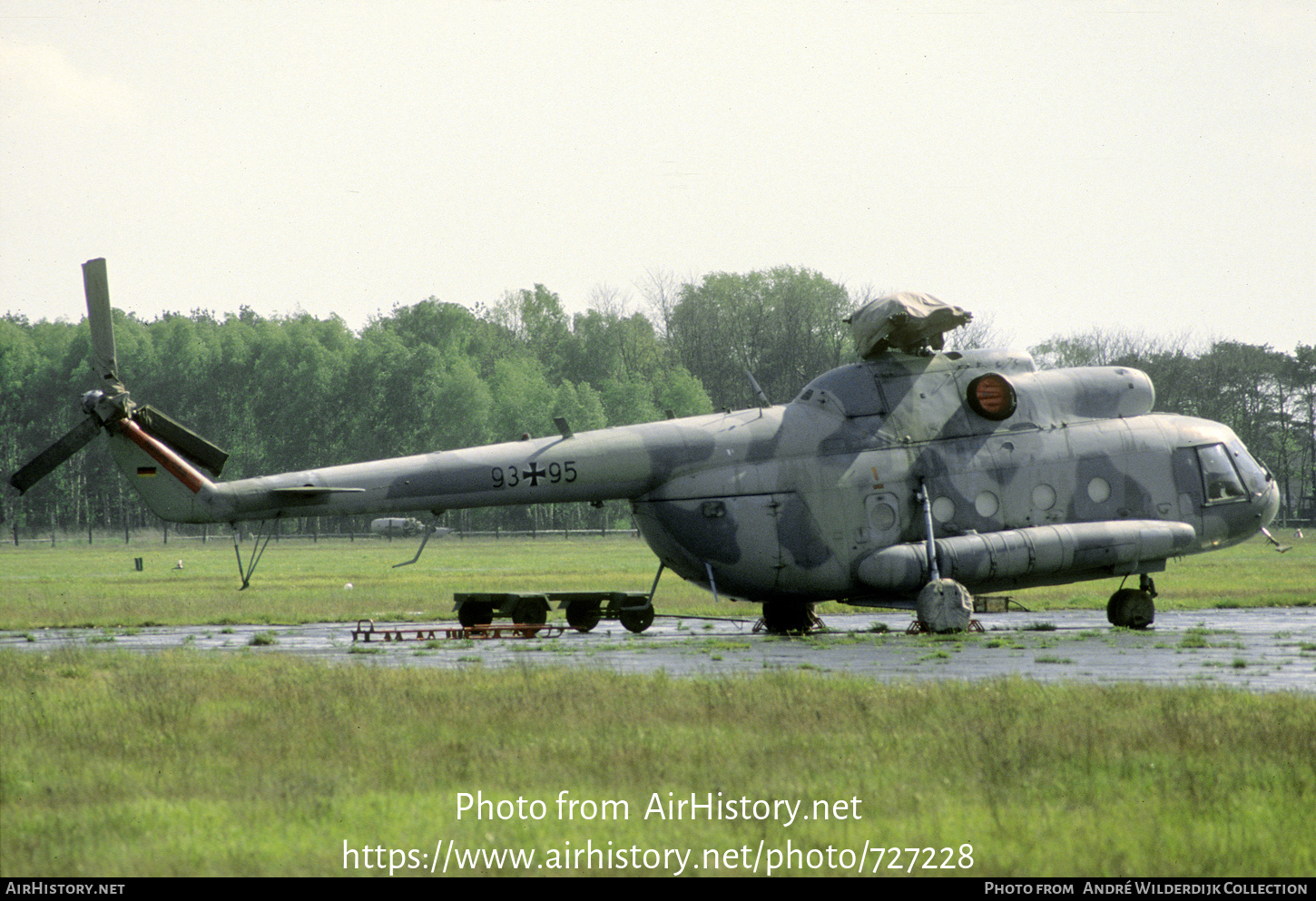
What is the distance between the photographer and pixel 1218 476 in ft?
89.9

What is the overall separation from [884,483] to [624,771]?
14881 mm

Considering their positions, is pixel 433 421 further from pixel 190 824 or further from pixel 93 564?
pixel 190 824

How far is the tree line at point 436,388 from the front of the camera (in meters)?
118

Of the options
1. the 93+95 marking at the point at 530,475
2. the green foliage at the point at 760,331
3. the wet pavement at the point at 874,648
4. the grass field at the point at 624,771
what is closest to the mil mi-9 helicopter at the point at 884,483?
the 93+95 marking at the point at 530,475

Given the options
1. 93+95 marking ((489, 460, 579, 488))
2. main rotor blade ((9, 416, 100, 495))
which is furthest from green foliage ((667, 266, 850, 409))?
main rotor blade ((9, 416, 100, 495))

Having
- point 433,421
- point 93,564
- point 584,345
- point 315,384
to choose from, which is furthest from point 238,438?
point 93,564

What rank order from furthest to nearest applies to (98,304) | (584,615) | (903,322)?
(584,615) < (903,322) < (98,304)

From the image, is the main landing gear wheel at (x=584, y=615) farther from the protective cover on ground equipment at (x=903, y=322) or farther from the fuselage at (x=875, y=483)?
the protective cover on ground equipment at (x=903, y=322)

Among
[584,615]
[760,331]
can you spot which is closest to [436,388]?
[760,331]

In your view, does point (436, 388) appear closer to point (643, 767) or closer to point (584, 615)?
point (584, 615)

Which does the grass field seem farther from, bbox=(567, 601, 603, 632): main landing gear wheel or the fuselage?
bbox=(567, 601, 603, 632): main landing gear wheel

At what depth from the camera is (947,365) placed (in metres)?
26.7

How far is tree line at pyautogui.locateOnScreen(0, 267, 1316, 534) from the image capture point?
117562 mm

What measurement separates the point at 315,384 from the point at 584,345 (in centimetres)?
3064
